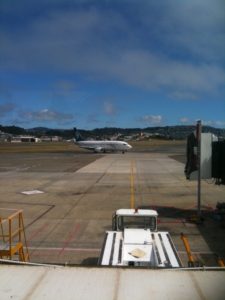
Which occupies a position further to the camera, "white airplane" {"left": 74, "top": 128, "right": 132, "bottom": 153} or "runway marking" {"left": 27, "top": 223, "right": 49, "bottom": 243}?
"white airplane" {"left": 74, "top": 128, "right": 132, "bottom": 153}

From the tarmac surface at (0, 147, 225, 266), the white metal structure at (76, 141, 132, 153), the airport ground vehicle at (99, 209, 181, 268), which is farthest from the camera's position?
the white metal structure at (76, 141, 132, 153)

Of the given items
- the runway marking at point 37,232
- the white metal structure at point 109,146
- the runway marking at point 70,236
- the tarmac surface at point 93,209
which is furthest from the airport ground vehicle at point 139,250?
the white metal structure at point 109,146

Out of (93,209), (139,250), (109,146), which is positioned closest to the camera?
(139,250)

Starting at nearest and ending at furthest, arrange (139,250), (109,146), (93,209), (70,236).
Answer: (139,250)
(70,236)
(93,209)
(109,146)

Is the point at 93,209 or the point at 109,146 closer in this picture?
the point at 93,209

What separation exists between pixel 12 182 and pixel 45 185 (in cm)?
449

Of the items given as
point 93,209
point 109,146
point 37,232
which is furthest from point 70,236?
point 109,146

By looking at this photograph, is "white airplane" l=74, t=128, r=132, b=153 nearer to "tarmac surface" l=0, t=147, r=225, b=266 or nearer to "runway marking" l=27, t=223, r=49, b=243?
"tarmac surface" l=0, t=147, r=225, b=266

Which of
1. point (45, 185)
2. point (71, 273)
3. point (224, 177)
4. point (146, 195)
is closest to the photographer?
point (71, 273)

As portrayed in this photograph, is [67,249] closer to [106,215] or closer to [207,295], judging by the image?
[106,215]

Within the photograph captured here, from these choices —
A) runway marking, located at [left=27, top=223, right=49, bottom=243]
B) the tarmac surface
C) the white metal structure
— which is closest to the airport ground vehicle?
the tarmac surface

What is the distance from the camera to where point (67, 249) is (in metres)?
16.0

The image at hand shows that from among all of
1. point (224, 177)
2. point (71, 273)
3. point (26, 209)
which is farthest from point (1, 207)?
point (71, 273)

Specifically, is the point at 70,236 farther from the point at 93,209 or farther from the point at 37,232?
the point at 93,209
